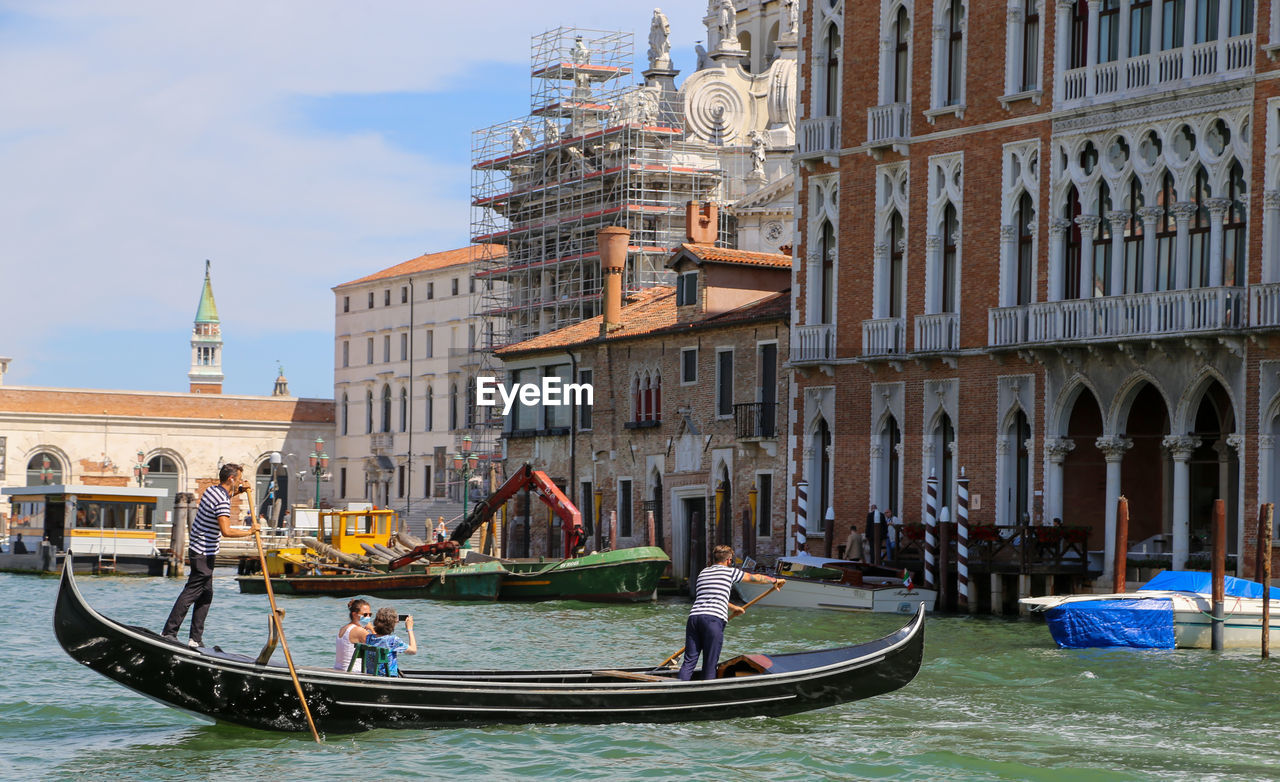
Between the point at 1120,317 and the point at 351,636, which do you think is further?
the point at 1120,317

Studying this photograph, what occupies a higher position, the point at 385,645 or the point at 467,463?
the point at 467,463

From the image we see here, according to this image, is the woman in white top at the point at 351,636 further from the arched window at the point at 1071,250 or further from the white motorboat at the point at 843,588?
the arched window at the point at 1071,250

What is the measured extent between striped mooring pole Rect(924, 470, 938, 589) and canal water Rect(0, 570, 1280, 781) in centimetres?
444

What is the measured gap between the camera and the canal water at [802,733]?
48.9 feet

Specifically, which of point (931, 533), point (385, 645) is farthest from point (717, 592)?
point (931, 533)

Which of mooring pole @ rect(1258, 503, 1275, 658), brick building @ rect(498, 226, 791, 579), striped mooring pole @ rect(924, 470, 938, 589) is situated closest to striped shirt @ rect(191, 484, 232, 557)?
mooring pole @ rect(1258, 503, 1275, 658)

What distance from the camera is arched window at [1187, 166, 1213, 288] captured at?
2700 centimetres

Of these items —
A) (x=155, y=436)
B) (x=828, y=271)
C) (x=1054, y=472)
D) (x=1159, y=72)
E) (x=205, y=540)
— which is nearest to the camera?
(x=205, y=540)

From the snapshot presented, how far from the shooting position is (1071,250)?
95.6 ft

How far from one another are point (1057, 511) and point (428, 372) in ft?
164

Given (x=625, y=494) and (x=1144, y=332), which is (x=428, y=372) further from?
(x=1144, y=332)

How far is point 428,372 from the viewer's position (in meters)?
76.4

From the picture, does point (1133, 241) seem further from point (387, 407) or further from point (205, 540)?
point (387, 407)

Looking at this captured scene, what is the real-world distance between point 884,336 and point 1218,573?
10285 millimetres
